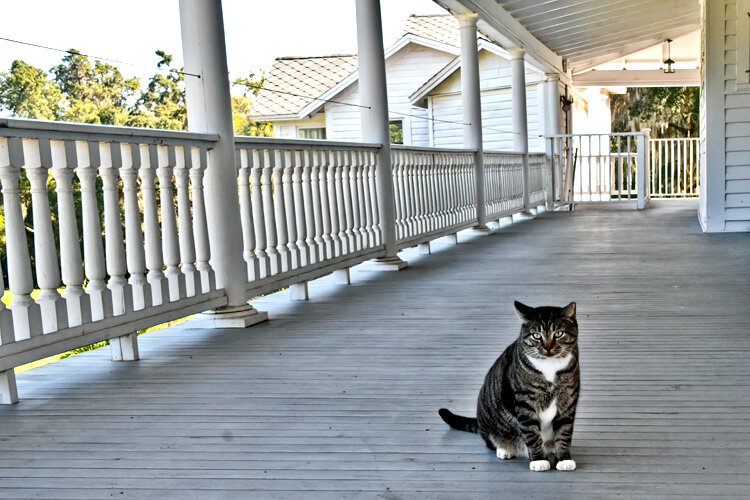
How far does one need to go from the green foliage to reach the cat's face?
28557 mm

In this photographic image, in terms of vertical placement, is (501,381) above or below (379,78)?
below

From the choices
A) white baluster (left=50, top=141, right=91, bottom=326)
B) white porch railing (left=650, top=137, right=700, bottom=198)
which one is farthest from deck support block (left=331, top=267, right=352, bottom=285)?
white porch railing (left=650, top=137, right=700, bottom=198)

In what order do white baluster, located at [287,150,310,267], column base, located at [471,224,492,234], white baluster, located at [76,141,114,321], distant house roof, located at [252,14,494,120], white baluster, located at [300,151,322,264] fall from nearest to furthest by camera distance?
white baluster, located at [76,141,114,321], white baluster, located at [287,150,310,267], white baluster, located at [300,151,322,264], column base, located at [471,224,492,234], distant house roof, located at [252,14,494,120]

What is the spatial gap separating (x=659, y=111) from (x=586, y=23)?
1779 cm

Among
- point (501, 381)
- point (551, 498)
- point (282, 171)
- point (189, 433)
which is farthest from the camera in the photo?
point (282, 171)

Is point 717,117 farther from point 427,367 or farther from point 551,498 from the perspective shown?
point 551,498

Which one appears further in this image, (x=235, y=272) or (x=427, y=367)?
(x=235, y=272)

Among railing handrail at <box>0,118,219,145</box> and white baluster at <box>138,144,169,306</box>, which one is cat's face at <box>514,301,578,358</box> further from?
white baluster at <box>138,144,169,306</box>

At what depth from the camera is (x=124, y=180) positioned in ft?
12.2

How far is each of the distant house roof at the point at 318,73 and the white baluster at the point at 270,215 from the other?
44.2ft

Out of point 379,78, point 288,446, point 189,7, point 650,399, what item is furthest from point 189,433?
point 379,78

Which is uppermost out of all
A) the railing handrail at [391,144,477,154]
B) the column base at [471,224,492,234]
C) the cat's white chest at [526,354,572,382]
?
the railing handrail at [391,144,477,154]

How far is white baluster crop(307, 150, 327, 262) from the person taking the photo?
18.4 ft

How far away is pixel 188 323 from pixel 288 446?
7.75 ft
